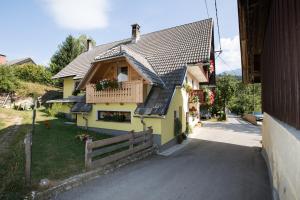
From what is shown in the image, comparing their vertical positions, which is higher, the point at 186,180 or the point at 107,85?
the point at 107,85

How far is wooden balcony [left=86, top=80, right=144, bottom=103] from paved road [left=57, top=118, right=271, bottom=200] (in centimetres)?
372

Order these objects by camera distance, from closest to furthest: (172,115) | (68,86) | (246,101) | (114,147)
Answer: (114,147) → (172,115) → (68,86) → (246,101)

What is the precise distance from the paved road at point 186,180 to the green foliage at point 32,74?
1076 inches

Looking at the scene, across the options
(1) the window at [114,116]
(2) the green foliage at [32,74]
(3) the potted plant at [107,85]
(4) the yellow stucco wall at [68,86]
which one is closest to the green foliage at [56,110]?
(4) the yellow stucco wall at [68,86]

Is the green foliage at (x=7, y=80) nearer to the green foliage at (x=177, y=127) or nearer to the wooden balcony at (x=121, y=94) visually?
the wooden balcony at (x=121, y=94)

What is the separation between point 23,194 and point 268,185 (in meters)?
7.53

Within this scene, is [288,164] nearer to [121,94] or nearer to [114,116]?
[121,94]

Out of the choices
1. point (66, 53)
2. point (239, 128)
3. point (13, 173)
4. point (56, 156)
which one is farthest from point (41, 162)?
point (66, 53)

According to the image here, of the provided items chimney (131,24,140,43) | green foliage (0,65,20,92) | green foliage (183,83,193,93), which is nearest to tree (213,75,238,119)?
chimney (131,24,140,43)

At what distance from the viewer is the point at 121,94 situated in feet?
43.5

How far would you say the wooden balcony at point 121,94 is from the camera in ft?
41.3

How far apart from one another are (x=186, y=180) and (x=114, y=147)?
3407mm

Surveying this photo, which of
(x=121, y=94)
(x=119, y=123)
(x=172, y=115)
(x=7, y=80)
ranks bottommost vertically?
(x=119, y=123)

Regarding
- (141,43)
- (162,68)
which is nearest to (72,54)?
(141,43)
